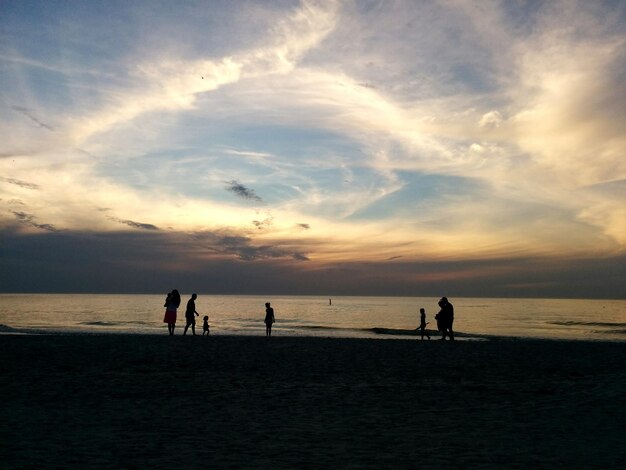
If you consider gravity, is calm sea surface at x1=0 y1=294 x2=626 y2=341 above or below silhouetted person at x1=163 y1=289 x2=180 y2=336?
below

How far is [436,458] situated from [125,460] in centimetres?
416

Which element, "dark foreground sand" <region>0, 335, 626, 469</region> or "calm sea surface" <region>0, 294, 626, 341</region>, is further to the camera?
"calm sea surface" <region>0, 294, 626, 341</region>

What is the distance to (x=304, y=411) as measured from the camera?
10336mm

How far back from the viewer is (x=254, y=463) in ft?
22.5

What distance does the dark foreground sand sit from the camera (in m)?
7.22

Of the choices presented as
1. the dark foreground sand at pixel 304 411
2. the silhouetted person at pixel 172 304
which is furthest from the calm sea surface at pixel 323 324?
the dark foreground sand at pixel 304 411

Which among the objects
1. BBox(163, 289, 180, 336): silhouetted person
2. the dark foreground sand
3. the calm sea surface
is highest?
BBox(163, 289, 180, 336): silhouetted person

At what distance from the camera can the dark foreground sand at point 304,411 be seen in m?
7.22

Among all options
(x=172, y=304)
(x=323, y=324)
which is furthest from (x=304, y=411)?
(x=323, y=324)

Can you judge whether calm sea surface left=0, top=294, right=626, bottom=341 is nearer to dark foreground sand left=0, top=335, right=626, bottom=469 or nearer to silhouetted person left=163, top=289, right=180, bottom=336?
silhouetted person left=163, top=289, right=180, bottom=336

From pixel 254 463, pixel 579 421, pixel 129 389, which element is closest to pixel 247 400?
pixel 129 389

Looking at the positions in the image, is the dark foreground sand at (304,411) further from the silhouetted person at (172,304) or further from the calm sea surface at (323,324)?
the calm sea surface at (323,324)

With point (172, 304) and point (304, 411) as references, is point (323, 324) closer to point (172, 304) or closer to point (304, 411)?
point (172, 304)

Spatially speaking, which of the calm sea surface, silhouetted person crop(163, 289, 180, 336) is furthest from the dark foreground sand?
the calm sea surface
